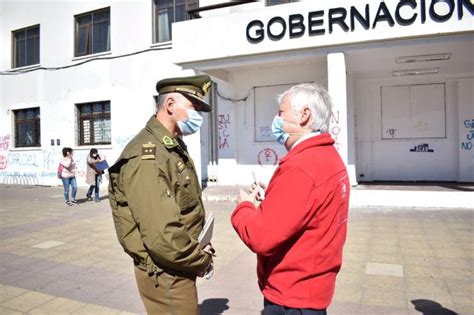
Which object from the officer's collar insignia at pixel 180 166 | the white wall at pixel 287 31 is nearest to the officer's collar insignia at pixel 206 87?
the officer's collar insignia at pixel 180 166

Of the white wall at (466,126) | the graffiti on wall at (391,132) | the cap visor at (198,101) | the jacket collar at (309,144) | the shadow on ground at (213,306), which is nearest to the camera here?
the jacket collar at (309,144)

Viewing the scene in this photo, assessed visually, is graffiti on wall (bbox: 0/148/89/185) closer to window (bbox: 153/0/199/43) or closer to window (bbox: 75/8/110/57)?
window (bbox: 75/8/110/57)

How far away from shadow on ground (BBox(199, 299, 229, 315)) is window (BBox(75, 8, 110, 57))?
1221cm

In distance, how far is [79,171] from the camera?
14250mm

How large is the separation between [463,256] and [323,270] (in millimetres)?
4343

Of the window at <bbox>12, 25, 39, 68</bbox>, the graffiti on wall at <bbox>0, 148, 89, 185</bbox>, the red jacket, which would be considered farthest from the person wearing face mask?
the window at <bbox>12, 25, 39, 68</bbox>

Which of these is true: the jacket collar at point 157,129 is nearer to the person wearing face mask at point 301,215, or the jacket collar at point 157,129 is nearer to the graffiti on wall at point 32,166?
the person wearing face mask at point 301,215

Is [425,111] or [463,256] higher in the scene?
[425,111]

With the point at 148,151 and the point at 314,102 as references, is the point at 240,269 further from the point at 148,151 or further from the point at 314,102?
the point at 314,102

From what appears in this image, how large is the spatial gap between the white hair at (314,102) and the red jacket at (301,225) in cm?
7

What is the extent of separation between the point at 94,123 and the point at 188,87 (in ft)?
42.9

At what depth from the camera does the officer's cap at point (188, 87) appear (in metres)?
2.14

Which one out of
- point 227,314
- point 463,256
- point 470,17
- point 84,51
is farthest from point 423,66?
point 84,51

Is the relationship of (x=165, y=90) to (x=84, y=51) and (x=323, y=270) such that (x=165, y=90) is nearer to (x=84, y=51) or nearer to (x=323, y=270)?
(x=323, y=270)
